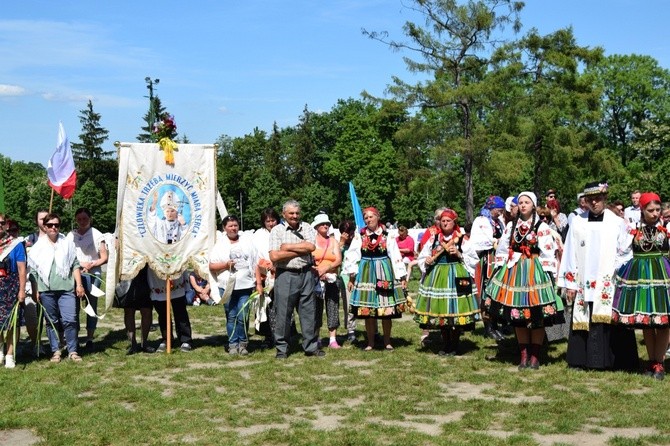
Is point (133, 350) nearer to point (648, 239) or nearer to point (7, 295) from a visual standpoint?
point (7, 295)

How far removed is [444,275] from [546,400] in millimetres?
2705

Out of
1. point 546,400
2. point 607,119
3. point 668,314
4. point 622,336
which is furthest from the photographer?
point 607,119

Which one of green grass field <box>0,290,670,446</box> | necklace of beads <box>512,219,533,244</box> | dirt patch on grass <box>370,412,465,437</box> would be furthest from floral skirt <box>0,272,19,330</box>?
necklace of beads <box>512,219,533,244</box>

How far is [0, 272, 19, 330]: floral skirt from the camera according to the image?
9352 millimetres

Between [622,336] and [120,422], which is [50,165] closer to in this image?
[120,422]

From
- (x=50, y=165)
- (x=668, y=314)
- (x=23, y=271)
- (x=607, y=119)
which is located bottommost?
(x=668, y=314)

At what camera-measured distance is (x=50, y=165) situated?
42.4ft

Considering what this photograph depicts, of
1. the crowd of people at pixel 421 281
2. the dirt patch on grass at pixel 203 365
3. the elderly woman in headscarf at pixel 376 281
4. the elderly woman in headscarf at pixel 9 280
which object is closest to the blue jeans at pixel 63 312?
the crowd of people at pixel 421 281

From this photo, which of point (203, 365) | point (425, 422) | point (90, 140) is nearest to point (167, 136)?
point (203, 365)

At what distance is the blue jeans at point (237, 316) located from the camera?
10219 millimetres

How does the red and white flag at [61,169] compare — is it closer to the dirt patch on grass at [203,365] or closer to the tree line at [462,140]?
the dirt patch on grass at [203,365]

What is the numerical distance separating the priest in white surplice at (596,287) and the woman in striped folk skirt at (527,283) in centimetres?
23

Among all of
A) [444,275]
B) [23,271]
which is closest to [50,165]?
[23,271]

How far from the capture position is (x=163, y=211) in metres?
10.3
